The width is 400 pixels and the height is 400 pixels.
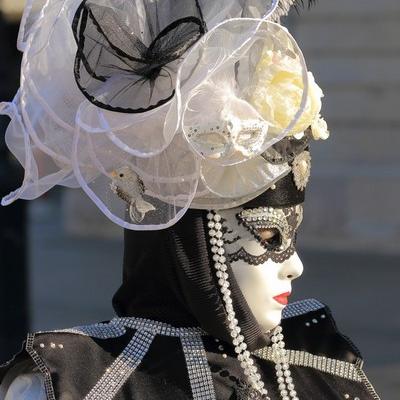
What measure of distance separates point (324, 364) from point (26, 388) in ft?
2.52

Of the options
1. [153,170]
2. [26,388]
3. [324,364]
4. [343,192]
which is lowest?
[343,192]

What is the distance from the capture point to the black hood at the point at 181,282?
2684 millimetres

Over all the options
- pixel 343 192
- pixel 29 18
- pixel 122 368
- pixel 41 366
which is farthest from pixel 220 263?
pixel 343 192

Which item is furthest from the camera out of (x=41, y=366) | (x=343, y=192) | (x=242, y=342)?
(x=343, y=192)

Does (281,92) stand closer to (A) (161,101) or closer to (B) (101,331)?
(A) (161,101)

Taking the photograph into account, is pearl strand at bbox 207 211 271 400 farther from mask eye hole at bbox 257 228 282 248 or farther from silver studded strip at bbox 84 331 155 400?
silver studded strip at bbox 84 331 155 400

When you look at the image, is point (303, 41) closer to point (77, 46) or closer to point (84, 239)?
point (84, 239)

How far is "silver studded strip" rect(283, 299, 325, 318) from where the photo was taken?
308 cm

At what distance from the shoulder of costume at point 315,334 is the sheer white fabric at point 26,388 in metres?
0.66

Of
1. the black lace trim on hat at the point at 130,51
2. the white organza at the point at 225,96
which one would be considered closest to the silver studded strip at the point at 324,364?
the white organza at the point at 225,96

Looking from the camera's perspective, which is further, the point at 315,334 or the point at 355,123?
the point at 355,123

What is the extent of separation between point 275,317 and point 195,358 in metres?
0.21

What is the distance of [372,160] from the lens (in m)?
11.7

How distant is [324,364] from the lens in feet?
9.72
